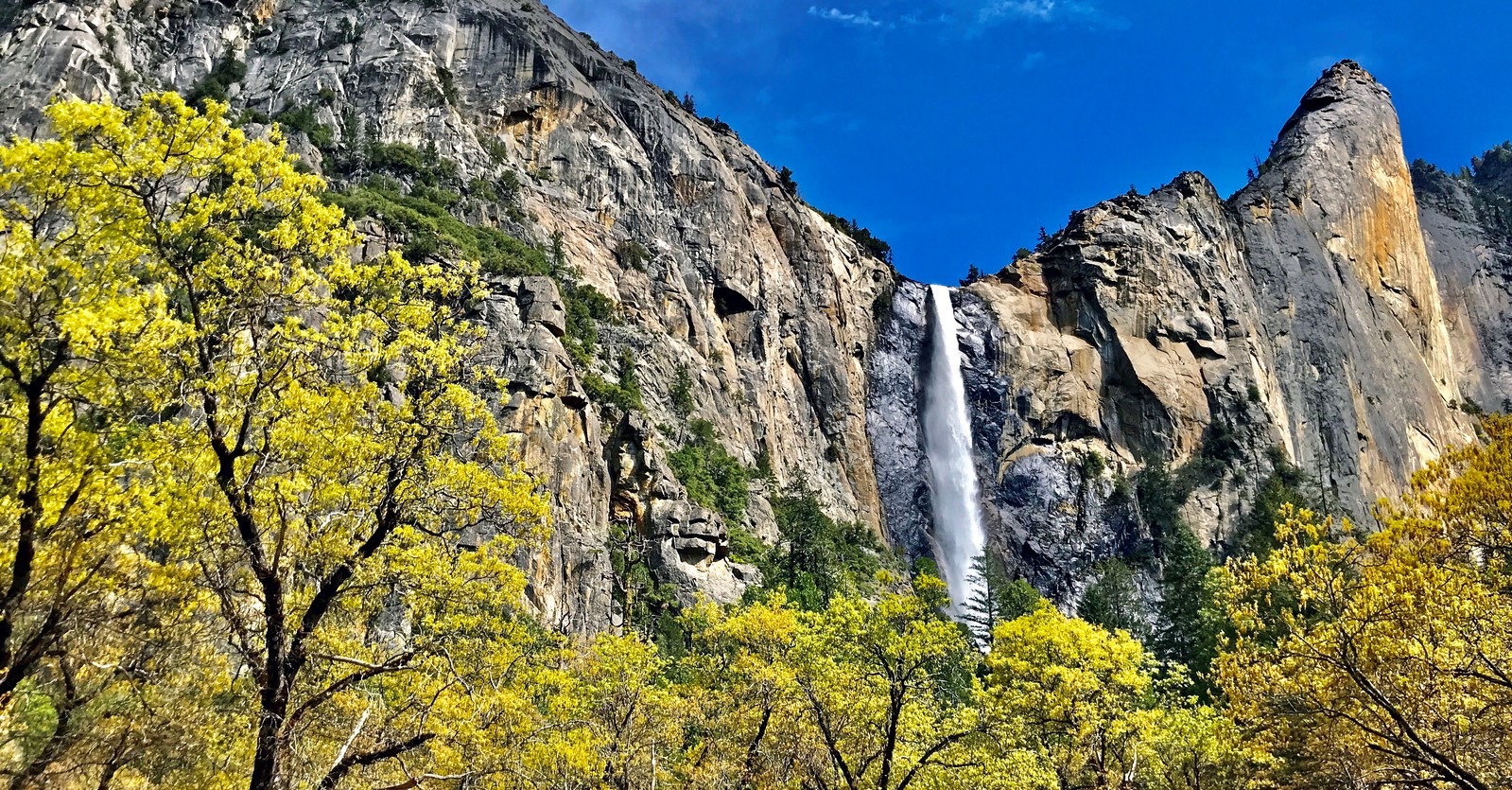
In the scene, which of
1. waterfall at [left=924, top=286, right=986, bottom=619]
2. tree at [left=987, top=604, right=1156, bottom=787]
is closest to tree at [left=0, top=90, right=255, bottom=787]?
tree at [left=987, top=604, right=1156, bottom=787]

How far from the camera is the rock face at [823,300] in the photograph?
2472 inches

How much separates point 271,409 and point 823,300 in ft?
251

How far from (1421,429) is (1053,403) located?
4085 cm

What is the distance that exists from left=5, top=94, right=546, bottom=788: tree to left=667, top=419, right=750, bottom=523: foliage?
42.9m

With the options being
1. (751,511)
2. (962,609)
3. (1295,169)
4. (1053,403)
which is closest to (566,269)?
(751,511)

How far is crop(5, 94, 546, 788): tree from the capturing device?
9273 millimetres

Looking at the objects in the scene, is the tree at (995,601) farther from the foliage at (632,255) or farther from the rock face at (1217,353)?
the foliage at (632,255)

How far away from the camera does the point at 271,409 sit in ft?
33.2

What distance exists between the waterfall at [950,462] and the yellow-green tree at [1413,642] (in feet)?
185

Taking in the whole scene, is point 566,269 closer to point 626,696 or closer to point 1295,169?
point 626,696

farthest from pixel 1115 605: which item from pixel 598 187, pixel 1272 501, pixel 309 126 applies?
pixel 309 126

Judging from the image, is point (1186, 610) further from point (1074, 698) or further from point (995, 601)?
point (1074, 698)

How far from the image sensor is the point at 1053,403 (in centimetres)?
8300

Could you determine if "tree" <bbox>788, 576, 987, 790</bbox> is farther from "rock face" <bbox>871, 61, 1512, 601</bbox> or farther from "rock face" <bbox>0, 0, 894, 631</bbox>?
"rock face" <bbox>871, 61, 1512, 601</bbox>
